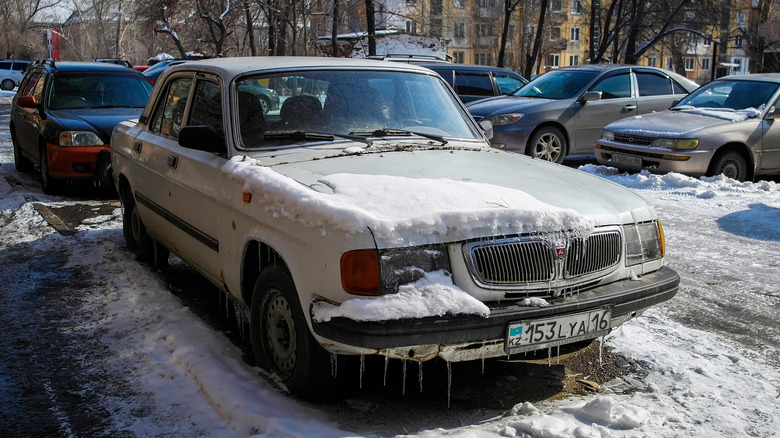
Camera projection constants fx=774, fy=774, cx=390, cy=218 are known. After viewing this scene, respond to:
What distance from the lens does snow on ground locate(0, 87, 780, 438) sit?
11.5 feet

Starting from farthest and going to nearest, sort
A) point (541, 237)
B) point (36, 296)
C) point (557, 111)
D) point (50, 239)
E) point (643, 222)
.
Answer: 1. point (557, 111)
2. point (50, 239)
3. point (36, 296)
4. point (643, 222)
5. point (541, 237)

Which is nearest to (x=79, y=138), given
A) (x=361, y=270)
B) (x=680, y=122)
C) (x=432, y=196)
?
(x=432, y=196)

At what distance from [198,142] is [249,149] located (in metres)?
0.30

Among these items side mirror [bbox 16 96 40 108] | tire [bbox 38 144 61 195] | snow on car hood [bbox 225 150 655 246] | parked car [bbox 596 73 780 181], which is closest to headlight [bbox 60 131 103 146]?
tire [bbox 38 144 61 195]

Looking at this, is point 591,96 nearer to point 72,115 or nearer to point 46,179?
point 72,115

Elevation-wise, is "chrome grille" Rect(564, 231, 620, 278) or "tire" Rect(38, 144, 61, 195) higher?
"chrome grille" Rect(564, 231, 620, 278)

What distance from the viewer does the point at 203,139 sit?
450 centimetres

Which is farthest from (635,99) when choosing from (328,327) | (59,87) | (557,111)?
(328,327)

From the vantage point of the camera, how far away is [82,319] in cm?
511

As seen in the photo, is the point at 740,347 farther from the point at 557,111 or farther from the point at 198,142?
the point at 557,111

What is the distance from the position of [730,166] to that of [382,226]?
8.72m

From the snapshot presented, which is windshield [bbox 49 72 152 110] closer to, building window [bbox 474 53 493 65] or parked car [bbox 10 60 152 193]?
parked car [bbox 10 60 152 193]

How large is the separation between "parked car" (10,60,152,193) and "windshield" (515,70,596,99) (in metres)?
6.32

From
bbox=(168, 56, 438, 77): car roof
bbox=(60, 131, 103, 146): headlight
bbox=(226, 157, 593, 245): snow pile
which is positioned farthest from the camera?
bbox=(60, 131, 103, 146): headlight
